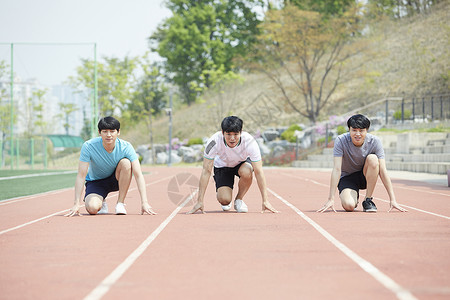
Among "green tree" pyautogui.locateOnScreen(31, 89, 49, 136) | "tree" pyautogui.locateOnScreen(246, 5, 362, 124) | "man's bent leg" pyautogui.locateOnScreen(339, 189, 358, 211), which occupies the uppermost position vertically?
"tree" pyautogui.locateOnScreen(246, 5, 362, 124)

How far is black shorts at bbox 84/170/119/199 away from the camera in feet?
29.8

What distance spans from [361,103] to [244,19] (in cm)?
1507

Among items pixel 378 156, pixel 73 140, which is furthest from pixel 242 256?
pixel 73 140

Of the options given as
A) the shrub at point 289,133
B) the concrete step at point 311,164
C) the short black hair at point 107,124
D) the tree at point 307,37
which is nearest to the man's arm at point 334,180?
the short black hair at point 107,124

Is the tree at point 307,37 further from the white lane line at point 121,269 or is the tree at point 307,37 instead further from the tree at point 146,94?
the white lane line at point 121,269

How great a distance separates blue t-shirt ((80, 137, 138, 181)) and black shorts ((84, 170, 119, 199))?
0.17 meters

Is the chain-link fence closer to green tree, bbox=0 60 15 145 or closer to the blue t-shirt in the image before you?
green tree, bbox=0 60 15 145

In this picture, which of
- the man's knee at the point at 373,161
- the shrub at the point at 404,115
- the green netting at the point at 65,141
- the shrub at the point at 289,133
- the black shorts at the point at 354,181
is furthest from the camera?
the green netting at the point at 65,141

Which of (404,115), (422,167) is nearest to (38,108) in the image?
(404,115)

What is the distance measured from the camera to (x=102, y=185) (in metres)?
9.12

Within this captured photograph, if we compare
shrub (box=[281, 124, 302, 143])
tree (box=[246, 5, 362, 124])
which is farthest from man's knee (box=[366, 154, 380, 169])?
shrub (box=[281, 124, 302, 143])

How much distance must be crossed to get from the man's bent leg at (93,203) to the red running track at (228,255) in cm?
17

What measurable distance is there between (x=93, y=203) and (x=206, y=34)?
4540 centimetres

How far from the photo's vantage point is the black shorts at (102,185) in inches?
357
